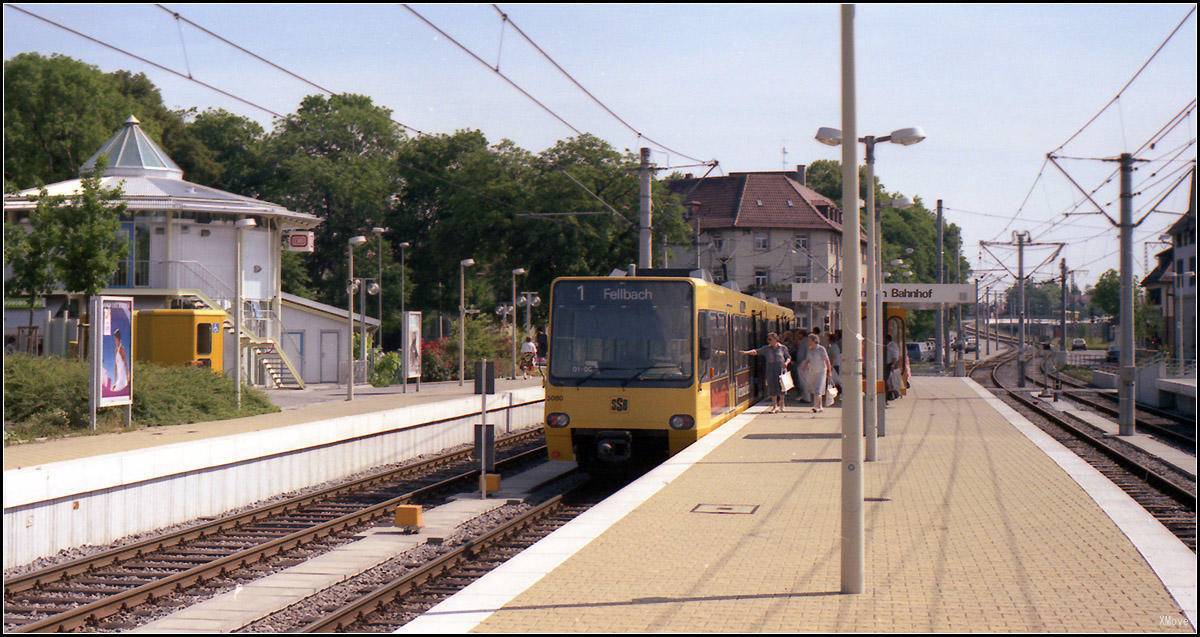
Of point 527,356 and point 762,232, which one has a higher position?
point 762,232

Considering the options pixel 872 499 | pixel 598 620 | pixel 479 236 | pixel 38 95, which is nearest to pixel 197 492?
pixel 872 499

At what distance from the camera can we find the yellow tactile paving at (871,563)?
25.5 ft

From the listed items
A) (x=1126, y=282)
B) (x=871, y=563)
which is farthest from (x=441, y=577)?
(x=1126, y=282)

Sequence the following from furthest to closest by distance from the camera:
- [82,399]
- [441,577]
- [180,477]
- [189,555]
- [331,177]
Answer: [331,177] → [82,399] → [180,477] → [189,555] → [441,577]

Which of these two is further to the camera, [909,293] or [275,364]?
[275,364]

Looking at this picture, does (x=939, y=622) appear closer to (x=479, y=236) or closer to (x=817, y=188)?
(x=479, y=236)

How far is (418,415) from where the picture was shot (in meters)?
25.4

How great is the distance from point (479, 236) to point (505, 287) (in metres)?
2.99

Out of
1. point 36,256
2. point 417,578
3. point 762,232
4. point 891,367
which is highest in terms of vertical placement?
point 762,232

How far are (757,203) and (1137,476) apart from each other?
61.6 metres

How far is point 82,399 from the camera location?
20922 millimetres

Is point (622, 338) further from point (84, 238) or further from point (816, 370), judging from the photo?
point (84, 238)

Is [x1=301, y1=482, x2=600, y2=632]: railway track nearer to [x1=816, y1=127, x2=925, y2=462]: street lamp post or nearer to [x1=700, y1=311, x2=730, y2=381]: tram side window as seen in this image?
[x1=700, y1=311, x2=730, y2=381]: tram side window

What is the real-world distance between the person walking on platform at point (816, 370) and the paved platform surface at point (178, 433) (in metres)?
9.15
